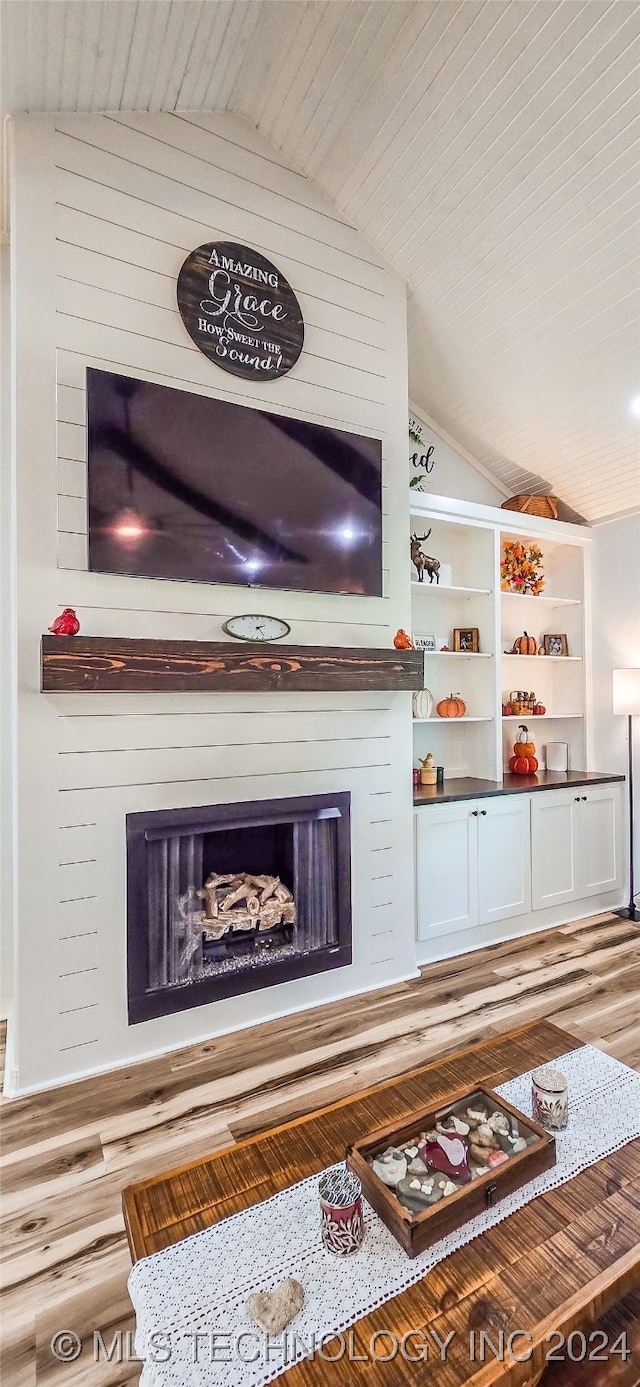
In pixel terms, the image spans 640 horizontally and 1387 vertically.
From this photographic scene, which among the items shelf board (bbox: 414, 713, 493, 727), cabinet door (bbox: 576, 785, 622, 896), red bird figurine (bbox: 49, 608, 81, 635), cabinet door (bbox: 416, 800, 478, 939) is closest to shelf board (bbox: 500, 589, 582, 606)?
shelf board (bbox: 414, 713, 493, 727)

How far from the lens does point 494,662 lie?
3.48 m

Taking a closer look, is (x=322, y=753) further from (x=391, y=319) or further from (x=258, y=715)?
(x=391, y=319)

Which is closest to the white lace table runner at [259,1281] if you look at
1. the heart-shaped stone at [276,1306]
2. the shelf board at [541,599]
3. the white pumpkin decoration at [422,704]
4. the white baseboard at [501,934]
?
the heart-shaped stone at [276,1306]

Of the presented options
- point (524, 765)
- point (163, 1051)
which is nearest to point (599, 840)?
point (524, 765)

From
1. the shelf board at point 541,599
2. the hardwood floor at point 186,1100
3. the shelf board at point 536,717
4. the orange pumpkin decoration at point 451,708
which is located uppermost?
the shelf board at point 541,599

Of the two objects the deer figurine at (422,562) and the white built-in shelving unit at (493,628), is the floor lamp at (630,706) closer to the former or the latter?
the white built-in shelving unit at (493,628)

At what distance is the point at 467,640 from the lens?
3.60 m

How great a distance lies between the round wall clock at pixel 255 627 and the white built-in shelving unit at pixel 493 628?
0.99m

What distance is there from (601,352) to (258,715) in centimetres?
232

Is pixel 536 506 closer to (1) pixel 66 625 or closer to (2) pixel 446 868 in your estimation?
(2) pixel 446 868

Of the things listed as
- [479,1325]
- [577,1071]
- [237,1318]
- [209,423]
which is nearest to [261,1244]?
[237,1318]

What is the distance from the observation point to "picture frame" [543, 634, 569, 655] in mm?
4023

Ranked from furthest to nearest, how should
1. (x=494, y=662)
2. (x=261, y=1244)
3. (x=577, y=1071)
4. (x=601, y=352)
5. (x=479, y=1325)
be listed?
(x=494, y=662) → (x=601, y=352) → (x=577, y=1071) → (x=261, y=1244) → (x=479, y=1325)

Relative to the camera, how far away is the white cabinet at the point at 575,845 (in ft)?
11.1
